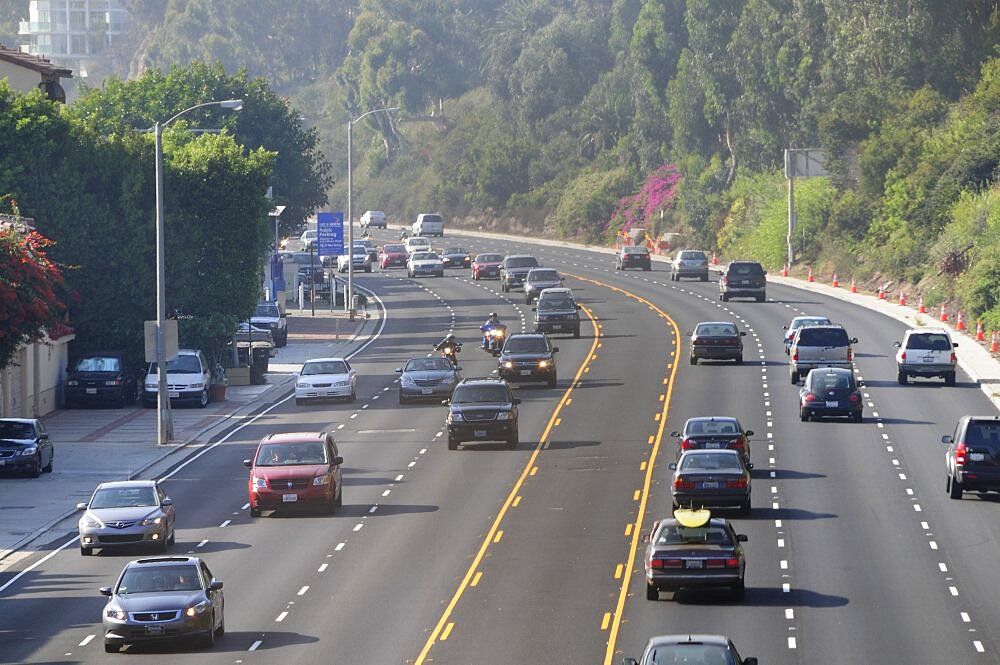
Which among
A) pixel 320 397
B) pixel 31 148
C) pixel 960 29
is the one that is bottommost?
pixel 320 397

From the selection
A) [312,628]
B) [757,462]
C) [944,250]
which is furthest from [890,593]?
[944,250]

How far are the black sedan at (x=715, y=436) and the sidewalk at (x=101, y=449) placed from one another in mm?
14075

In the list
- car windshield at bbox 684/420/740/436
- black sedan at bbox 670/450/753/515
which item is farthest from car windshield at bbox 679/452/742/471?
car windshield at bbox 684/420/740/436

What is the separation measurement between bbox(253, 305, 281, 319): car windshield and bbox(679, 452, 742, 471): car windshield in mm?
45460

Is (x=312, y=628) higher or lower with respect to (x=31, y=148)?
lower

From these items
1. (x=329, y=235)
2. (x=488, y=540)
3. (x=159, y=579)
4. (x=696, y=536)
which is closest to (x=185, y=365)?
(x=488, y=540)

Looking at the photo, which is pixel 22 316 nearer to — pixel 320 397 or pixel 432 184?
pixel 320 397

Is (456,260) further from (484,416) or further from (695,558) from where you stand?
(695,558)

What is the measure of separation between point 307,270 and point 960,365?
57.7m

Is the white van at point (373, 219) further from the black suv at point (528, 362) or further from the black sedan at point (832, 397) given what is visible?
the black sedan at point (832, 397)

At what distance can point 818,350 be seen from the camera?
61844 mm

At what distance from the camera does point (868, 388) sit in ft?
202

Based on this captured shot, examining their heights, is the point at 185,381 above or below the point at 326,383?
below

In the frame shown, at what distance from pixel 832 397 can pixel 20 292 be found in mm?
22565
